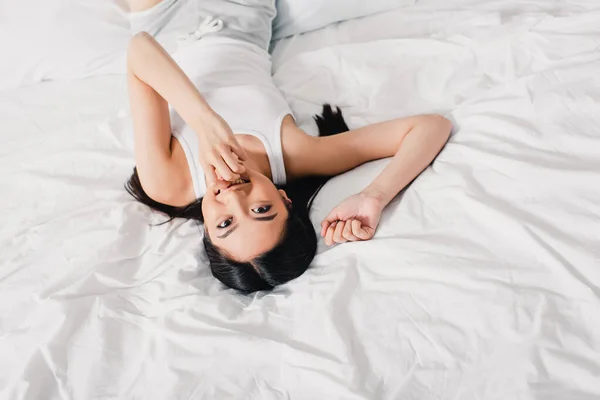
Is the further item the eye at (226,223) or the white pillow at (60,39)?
the white pillow at (60,39)

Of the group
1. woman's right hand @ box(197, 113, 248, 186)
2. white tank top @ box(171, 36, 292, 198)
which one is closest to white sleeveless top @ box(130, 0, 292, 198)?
white tank top @ box(171, 36, 292, 198)

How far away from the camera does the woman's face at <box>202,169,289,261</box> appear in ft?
3.33

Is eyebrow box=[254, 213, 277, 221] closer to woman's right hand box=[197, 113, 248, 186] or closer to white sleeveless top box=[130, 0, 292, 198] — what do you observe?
woman's right hand box=[197, 113, 248, 186]

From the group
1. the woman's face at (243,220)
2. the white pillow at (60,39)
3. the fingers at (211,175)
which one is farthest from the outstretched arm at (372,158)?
the white pillow at (60,39)

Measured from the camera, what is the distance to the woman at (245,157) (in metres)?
1.02

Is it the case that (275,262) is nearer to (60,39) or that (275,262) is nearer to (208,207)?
(208,207)

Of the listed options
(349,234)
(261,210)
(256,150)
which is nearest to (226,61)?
(256,150)

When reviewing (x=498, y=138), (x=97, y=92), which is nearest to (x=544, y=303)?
(x=498, y=138)

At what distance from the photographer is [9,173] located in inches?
49.6

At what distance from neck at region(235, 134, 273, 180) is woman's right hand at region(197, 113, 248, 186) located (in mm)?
103

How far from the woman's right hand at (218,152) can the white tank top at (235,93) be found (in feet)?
0.33

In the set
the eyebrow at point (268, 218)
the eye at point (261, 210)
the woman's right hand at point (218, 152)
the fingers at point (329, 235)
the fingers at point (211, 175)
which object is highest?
the woman's right hand at point (218, 152)

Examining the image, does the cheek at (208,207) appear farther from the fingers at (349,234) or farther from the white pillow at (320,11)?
the white pillow at (320,11)

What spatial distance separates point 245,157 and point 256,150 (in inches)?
4.8
